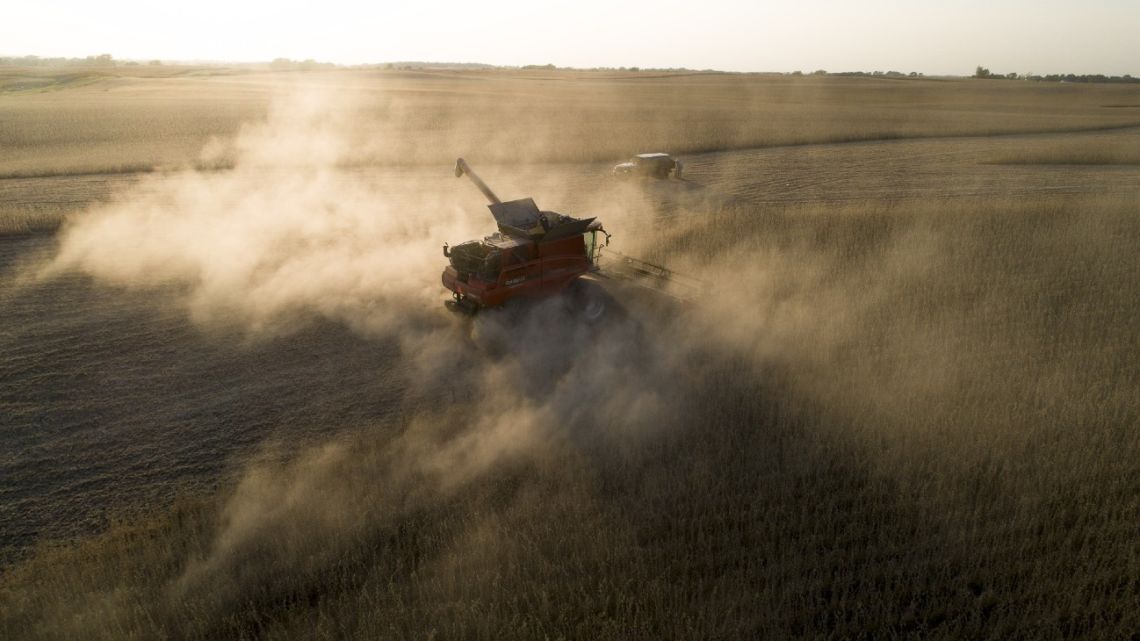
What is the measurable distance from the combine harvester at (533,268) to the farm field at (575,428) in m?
0.48

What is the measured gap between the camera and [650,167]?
94.8 ft

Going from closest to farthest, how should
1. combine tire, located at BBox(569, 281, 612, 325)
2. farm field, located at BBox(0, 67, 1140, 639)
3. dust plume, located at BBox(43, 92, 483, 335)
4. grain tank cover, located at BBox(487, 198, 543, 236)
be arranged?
farm field, located at BBox(0, 67, 1140, 639), grain tank cover, located at BBox(487, 198, 543, 236), combine tire, located at BBox(569, 281, 612, 325), dust plume, located at BBox(43, 92, 483, 335)

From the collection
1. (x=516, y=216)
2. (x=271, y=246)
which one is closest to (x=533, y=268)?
(x=516, y=216)

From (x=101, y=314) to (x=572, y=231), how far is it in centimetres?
957

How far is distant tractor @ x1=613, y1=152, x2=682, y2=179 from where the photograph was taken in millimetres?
28938

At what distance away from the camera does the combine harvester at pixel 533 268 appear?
1253 cm

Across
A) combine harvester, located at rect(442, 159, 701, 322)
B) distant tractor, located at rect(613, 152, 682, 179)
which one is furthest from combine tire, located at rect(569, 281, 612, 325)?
distant tractor, located at rect(613, 152, 682, 179)

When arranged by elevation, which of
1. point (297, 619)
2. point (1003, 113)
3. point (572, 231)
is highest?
point (1003, 113)

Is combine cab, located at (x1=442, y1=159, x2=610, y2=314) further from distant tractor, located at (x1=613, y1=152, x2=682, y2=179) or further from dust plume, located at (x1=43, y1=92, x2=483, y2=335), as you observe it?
distant tractor, located at (x1=613, y1=152, x2=682, y2=179)

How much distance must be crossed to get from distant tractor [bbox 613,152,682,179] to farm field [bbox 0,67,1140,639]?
20.5 feet

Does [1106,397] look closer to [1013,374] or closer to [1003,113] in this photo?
[1013,374]

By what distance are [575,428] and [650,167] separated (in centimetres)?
2133

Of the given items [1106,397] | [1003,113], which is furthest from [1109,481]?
[1003,113]

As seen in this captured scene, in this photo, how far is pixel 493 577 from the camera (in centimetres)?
673
